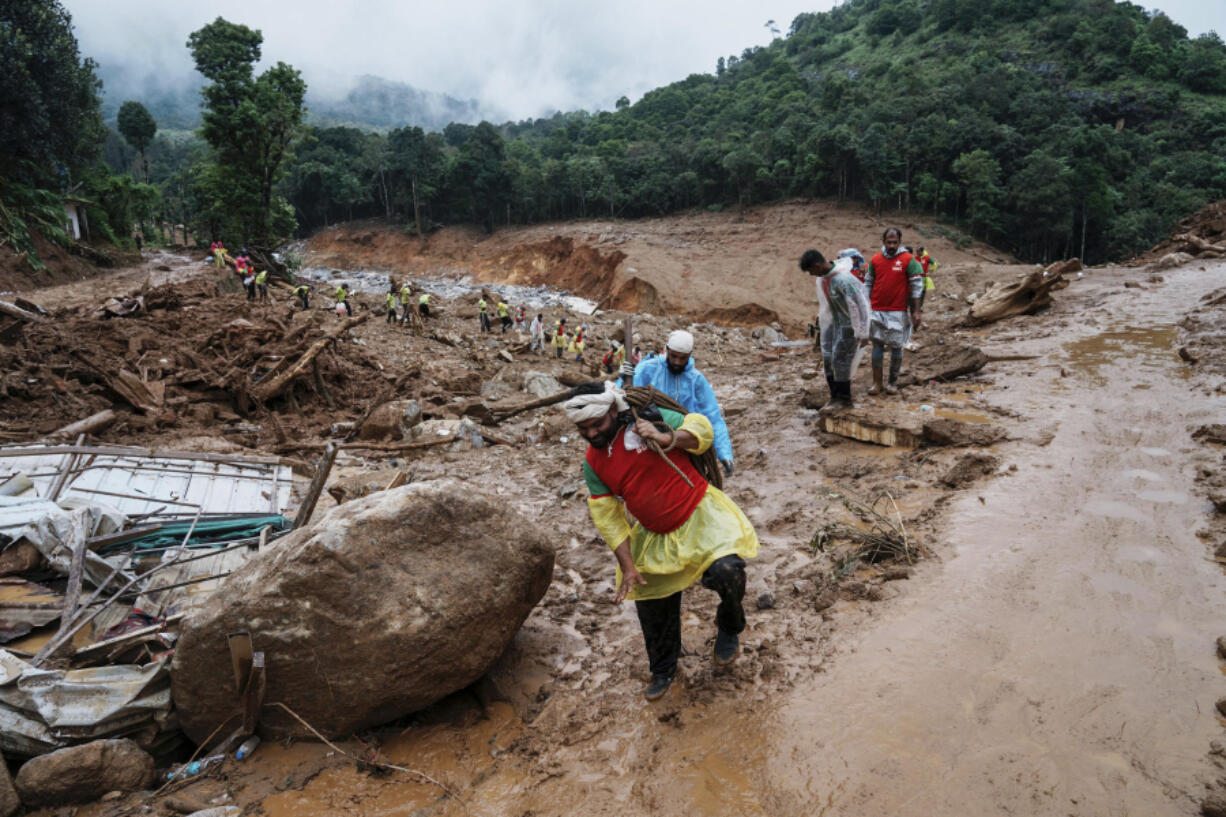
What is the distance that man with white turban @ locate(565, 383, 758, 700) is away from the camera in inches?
100

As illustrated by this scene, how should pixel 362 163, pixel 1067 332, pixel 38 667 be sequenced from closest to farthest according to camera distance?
pixel 38 667, pixel 1067 332, pixel 362 163

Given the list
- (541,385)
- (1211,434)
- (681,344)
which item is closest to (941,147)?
(541,385)

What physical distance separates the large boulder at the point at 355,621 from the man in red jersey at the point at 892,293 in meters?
4.51

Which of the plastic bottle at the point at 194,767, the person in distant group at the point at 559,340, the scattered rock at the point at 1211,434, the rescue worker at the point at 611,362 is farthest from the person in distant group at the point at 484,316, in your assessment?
the scattered rock at the point at 1211,434

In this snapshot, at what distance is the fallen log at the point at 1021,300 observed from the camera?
1053 centimetres

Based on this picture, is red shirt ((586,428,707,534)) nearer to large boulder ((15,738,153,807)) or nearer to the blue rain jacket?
the blue rain jacket

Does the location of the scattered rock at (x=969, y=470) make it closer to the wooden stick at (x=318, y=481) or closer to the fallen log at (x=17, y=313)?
the wooden stick at (x=318, y=481)

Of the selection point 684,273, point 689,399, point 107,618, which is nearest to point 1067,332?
point 689,399

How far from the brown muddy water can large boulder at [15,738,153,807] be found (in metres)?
0.75

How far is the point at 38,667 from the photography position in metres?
2.93

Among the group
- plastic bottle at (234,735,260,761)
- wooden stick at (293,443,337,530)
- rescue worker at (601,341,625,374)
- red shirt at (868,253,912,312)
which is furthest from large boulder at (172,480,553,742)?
rescue worker at (601,341,625,374)

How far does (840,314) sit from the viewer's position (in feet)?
18.5

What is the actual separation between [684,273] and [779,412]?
2078 centimetres

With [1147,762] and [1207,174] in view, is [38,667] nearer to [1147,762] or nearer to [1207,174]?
[1147,762]
